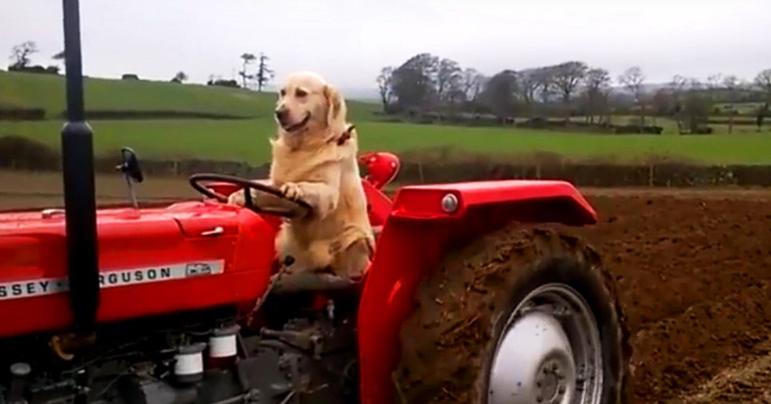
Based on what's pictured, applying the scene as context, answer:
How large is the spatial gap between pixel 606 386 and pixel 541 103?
20.7 m

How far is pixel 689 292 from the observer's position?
7332 millimetres

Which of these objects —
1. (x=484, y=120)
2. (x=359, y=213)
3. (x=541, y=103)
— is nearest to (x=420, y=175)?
(x=484, y=120)

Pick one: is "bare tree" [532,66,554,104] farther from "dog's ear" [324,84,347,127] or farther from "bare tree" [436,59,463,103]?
"dog's ear" [324,84,347,127]

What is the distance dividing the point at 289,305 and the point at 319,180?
0.43 metres

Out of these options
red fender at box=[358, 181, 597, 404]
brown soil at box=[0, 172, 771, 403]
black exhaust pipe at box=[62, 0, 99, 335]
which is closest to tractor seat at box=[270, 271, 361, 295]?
red fender at box=[358, 181, 597, 404]

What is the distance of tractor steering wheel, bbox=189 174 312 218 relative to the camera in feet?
10.8

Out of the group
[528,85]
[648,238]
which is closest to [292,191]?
[648,238]

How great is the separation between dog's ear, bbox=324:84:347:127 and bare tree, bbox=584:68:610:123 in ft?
71.9

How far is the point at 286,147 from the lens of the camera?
376 centimetres

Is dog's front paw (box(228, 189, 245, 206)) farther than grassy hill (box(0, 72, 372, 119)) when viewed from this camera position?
Yes

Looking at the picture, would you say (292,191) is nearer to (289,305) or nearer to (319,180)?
(319,180)

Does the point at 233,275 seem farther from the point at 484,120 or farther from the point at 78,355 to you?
the point at 484,120

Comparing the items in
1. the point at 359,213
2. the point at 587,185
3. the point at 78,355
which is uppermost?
the point at 359,213

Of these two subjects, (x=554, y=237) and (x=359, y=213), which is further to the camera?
(x=359, y=213)
